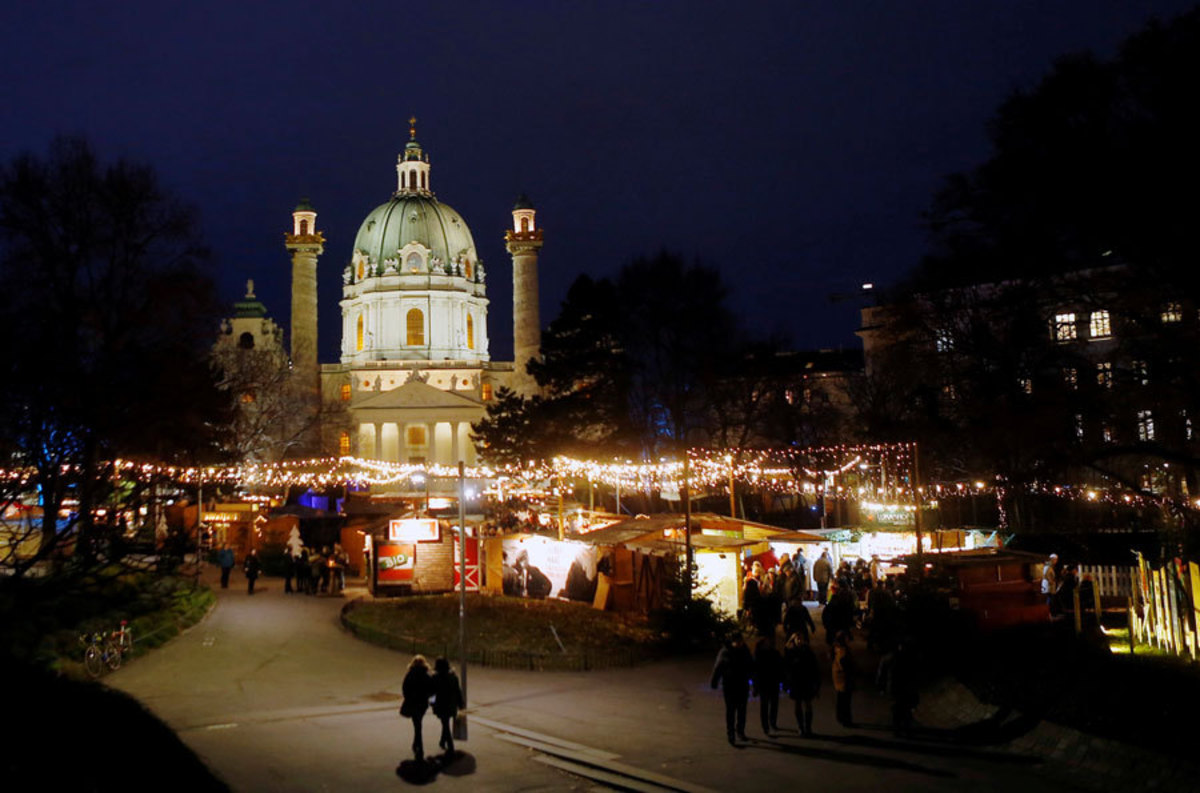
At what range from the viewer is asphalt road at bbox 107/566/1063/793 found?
41.1ft

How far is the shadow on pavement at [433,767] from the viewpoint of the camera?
12.7 m

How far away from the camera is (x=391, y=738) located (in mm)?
14750

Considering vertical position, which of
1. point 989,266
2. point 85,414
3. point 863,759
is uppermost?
point 989,266

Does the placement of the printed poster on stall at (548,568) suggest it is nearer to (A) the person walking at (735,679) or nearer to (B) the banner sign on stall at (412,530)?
(B) the banner sign on stall at (412,530)

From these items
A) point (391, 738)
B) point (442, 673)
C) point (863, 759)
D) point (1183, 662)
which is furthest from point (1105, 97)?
point (391, 738)

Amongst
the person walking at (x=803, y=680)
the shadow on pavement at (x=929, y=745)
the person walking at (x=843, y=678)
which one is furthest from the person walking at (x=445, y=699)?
the person walking at (x=843, y=678)

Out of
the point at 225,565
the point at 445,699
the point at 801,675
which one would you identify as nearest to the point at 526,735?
Result: the point at 445,699

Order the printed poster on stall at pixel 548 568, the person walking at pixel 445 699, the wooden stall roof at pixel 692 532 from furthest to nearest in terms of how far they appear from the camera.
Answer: the printed poster on stall at pixel 548 568 → the wooden stall roof at pixel 692 532 → the person walking at pixel 445 699

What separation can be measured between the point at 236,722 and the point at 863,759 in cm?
926

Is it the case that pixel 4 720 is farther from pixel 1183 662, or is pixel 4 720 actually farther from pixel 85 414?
pixel 1183 662

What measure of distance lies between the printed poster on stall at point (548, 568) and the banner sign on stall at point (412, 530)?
7.26 feet

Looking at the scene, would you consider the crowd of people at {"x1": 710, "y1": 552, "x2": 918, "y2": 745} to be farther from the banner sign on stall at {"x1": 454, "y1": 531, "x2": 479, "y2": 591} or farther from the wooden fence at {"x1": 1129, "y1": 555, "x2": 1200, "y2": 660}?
the banner sign on stall at {"x1": 454, "y1": 531, "x2": 479, "y2": 591}

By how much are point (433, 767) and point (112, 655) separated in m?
9.91

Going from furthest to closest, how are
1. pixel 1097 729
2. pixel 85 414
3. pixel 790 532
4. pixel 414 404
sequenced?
pixel 414 404
pixel 790 532
pixel 85 414
pixel 1097 729
